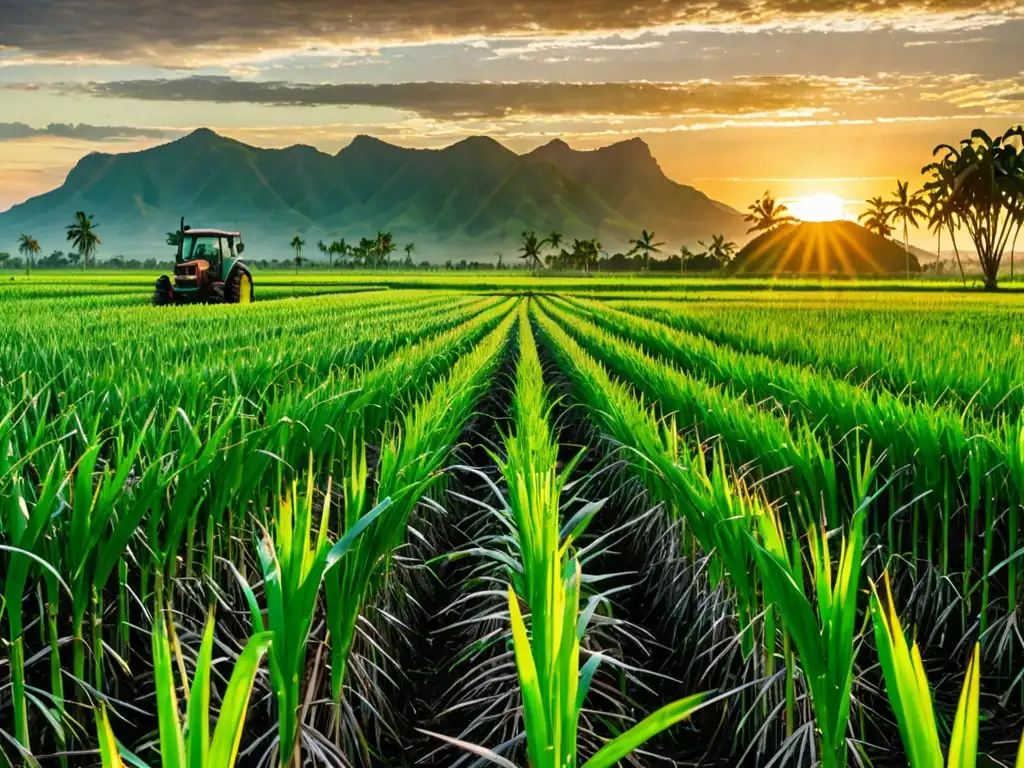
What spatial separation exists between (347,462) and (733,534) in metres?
2.76

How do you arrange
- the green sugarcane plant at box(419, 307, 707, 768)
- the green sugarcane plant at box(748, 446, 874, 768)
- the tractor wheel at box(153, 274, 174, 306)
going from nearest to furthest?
the green sugarcane plant at box(419, 307, 707, 768), the green sugarcane plant at box(748, 446, 874, 768), the tractor wheel at box(153, 274, 174, 306)

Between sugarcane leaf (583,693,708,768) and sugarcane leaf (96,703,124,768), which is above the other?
sugarcane leaf (96,703,124,768)

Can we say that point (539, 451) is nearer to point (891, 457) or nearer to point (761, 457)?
point (761, 457)

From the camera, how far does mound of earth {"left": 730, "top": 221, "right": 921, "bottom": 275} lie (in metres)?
131

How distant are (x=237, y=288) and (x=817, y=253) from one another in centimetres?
12425

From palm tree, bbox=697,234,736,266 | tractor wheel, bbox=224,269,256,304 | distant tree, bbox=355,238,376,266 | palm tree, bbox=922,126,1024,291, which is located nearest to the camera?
tractor wheel, bbox=224,269,256,304

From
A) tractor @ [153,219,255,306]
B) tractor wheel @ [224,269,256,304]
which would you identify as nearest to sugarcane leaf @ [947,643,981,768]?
tractor @ [153,219,255,306]

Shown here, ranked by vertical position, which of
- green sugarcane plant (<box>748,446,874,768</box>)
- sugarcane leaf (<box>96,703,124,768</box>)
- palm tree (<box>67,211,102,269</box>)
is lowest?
green sugarcane plant (<box>748,446,874,768</box>)

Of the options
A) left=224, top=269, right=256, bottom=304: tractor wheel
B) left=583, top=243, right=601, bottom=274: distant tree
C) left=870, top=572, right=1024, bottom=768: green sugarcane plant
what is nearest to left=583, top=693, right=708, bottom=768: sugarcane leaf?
left=870, top=572, right=1024, bottom=768: green sugarcane plant

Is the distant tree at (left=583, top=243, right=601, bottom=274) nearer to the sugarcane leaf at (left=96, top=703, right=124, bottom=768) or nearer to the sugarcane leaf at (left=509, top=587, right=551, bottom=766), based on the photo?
the sugarcane leaf at (left=509, top=587, right=551, bottom=766)

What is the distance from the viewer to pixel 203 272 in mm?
22562

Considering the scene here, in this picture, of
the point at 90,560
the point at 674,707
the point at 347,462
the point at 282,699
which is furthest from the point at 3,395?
the point at 674,707

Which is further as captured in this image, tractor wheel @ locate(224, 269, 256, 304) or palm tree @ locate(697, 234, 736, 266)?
palm tree @ locate(697, 234, 736, 266)

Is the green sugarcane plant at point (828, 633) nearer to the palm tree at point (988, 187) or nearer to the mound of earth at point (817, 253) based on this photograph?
the palm tree at point (988, 187)
